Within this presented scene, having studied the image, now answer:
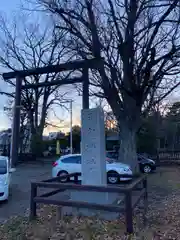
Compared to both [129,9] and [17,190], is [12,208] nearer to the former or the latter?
[17,190]

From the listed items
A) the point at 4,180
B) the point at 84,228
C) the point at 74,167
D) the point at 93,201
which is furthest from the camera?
the point at 74,167

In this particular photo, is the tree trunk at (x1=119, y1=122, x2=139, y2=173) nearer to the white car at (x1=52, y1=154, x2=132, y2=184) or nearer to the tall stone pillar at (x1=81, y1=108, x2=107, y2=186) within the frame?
the white car at (x1=52, y1=154, x2=132, y2=184)

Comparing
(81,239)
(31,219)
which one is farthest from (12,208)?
(81,239)

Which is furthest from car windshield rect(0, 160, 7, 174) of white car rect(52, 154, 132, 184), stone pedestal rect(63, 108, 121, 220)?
white car rect(52, 154, 132, 184)

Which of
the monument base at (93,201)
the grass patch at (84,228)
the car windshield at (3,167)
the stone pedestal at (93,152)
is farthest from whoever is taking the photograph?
the car windshield at (3,167)

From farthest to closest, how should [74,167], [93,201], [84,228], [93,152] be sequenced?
[74,167]
[93,152]
[93,201]
[84,228]

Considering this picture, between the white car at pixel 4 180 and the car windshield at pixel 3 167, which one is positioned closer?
the white car at pixel 4 180

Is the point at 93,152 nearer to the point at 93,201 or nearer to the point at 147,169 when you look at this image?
the point at 93,201

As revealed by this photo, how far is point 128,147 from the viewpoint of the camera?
2109 cm

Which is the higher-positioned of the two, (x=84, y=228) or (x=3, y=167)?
(x=3, y=167)

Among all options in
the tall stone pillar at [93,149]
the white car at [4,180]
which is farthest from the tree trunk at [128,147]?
the tall stone pillar at [93,149]

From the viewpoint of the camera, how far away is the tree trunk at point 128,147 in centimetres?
2084

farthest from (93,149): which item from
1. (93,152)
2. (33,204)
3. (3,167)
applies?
(3,167)

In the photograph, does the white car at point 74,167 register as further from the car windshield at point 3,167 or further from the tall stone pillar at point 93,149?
the tall stone pillar at point 93,149
